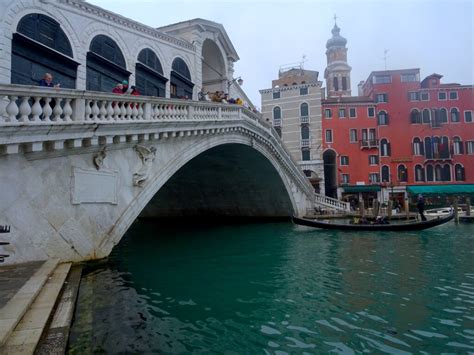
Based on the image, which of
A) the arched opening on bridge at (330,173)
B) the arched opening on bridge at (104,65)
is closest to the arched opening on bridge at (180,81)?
the arched opening on bridge at (104,65)

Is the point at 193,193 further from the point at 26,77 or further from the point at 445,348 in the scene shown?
the point at 445,348

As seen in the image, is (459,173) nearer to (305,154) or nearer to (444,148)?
(444,148)

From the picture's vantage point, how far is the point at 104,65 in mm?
8906

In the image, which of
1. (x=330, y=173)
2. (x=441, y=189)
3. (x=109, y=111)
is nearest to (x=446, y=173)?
(x=441, y=189)

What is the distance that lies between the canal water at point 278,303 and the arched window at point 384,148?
18872mm

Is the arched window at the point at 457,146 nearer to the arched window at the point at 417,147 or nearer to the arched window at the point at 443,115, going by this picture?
the arched window at the point at 443,115

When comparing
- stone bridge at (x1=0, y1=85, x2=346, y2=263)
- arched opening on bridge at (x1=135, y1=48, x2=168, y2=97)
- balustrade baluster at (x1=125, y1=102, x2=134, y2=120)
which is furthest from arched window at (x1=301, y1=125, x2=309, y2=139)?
balustrade baluster at (x1=125, y1=102, x2=134, y2=120)

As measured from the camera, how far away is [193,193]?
63.4ft

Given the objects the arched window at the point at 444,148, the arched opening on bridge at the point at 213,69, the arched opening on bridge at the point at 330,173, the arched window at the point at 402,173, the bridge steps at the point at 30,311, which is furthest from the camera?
the arched opening on bridge at the point at 330,173

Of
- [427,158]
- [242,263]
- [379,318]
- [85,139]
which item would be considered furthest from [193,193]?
[427,158]

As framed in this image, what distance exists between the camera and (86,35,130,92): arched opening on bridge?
8534 millimetres

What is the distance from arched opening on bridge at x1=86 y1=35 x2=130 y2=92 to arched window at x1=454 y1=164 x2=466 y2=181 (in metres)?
26.1

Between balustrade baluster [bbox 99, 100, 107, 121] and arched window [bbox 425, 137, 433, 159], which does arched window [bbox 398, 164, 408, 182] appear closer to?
arched window [bbox 425, 137, 433, 159]

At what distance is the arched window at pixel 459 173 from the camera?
2583cm
